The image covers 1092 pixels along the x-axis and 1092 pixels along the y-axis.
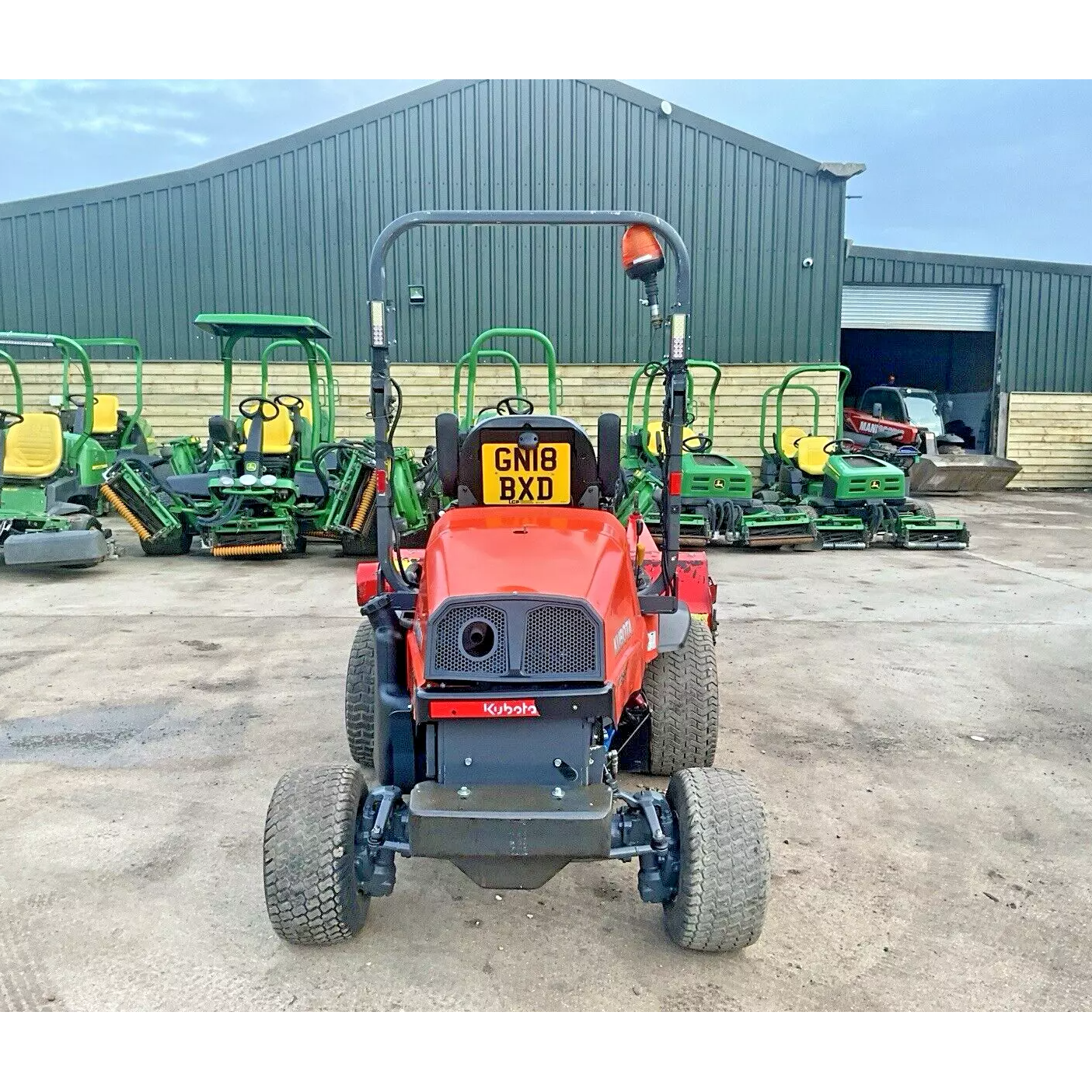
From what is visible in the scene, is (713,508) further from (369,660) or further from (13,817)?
A: (13,817)

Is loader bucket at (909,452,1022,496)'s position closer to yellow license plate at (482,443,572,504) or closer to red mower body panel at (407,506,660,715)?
yellow license plate at (482,443,572,504)

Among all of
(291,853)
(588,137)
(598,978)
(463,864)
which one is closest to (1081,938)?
(598,978)

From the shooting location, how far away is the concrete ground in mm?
2486

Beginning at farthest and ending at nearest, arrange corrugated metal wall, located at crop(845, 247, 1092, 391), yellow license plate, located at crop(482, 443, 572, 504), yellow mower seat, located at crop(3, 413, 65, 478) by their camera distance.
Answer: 1. corrugated metal wall, located at crop(845, 247, 1092, 391)
2. yellow mower seat, located at crop(3, 413, 65, 478)
3. yellow license plate, located at crop(482, 443, 572, 504)

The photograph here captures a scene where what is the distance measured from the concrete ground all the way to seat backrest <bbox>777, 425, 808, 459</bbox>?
4652 millimetres

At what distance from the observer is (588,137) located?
14.1 meters

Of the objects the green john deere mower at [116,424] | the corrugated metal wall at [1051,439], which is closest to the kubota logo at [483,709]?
the green john deere mower at [116,424]

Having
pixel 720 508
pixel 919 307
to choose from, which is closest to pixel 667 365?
pixel 720 508

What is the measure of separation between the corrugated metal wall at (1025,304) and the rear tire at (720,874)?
16.5 metres

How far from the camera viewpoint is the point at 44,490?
Answer: 879cm

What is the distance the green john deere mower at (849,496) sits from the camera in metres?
10.2

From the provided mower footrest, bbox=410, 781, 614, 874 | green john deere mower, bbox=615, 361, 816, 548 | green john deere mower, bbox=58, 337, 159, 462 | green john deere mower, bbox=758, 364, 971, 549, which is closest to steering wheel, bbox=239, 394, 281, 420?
green john deere mower, bbox=58, 337, 159, 462

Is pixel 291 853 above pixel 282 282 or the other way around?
the other way around

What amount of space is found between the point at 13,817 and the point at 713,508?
7868 mm
